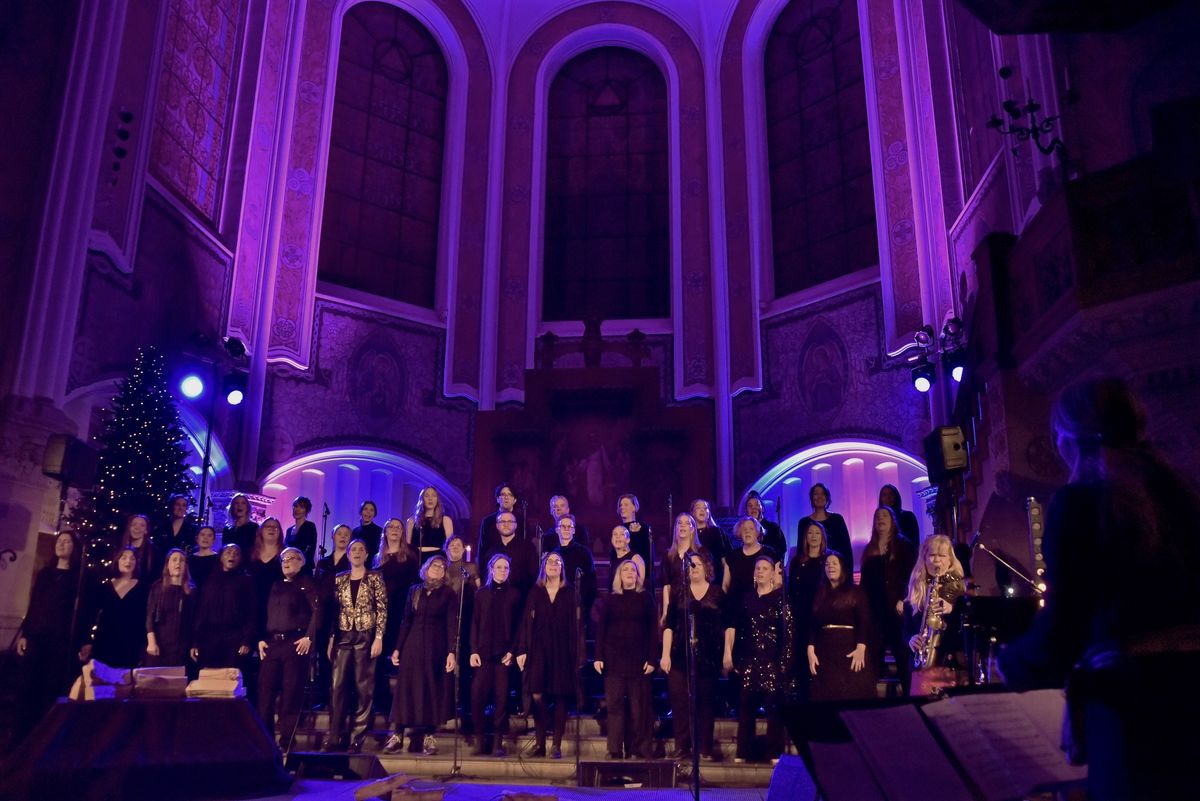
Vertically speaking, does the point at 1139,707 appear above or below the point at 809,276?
below

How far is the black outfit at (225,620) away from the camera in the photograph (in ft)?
23.6

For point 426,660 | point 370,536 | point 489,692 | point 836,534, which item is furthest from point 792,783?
point 370,536

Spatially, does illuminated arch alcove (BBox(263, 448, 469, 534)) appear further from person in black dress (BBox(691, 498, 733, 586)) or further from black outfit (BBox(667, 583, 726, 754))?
black outfit (BBox(667, 583, 726, 754))

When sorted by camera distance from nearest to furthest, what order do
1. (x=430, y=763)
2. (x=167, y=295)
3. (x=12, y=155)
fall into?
(x=430, y=763) < (x=12, y=155) < (x=167, y=295)

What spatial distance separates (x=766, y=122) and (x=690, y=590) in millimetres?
10067

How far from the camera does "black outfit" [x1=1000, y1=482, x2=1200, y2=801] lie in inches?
68.6

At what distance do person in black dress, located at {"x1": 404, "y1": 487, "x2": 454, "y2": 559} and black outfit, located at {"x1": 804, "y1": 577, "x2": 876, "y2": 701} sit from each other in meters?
3.23

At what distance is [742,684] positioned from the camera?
6.67 metres

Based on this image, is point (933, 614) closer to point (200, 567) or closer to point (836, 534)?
point (836, 534)

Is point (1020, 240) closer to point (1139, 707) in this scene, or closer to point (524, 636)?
point (524, 636)

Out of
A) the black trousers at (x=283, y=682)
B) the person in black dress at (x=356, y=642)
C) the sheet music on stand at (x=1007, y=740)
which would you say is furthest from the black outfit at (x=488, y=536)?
the sheet music on stand at (x=1007, y=740)

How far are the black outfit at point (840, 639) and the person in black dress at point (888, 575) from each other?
612mm

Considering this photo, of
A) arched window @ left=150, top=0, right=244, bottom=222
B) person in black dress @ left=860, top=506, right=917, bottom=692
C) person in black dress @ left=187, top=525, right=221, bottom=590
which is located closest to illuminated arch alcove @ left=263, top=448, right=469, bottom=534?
arched window @ left=150, top=0, right=244, bottom=222

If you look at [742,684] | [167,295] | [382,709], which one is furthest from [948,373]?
[167,295]
